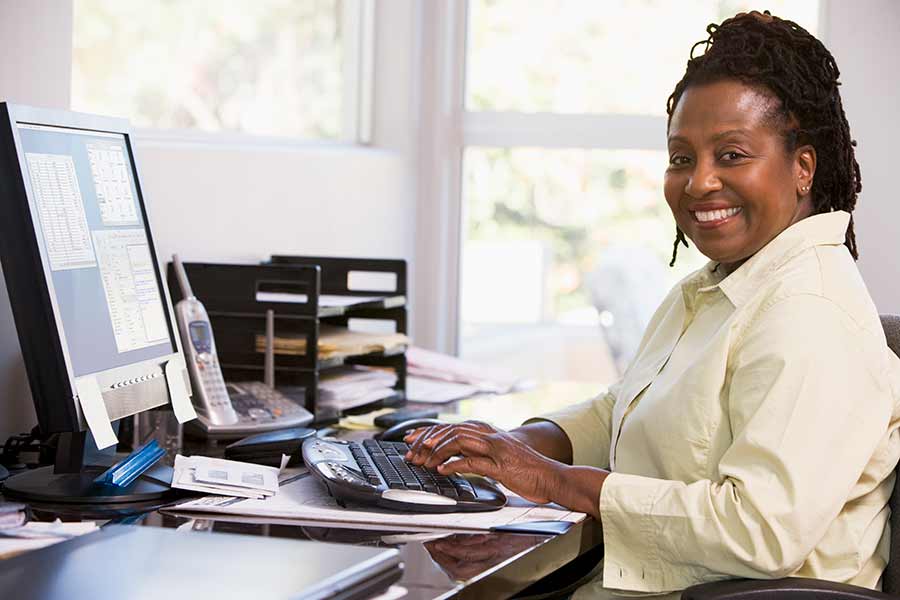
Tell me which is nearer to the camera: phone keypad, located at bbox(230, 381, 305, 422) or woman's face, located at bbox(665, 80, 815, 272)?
woman's face, located at bbox(665, 80, 815, 272)

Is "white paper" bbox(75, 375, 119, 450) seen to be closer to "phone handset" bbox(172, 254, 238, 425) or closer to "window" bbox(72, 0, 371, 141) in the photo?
"phone handset" bbox(172, 254, 238, 425)

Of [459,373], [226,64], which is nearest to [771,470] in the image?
[459,373]

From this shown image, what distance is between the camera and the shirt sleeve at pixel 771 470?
1.35 metres

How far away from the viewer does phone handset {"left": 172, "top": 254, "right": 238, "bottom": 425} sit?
1.92 meters

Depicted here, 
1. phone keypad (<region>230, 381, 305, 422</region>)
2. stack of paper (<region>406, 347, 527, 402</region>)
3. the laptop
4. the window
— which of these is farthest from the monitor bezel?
stack of paper (<region>406, 347, 527, 402</region>)

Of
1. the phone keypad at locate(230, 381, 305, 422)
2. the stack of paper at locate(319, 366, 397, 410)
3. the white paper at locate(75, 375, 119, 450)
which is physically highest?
the white paper at locate(75, 375, 119, 450)

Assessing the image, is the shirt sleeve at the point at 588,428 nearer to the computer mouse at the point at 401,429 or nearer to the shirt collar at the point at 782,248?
the computer mouse at the point at 401,429

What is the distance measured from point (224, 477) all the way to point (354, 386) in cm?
77

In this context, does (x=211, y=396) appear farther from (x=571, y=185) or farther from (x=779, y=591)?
(x=571, y=185)

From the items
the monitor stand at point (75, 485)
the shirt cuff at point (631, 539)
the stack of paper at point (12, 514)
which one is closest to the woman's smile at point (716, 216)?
the shirt cuff at point (631, 539)

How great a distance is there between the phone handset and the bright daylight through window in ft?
4.86

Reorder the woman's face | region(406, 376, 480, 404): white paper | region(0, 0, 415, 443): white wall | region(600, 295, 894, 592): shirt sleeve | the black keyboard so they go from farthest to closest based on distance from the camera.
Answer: region(406, 376, 480, 404): white paper → region(0, 0, 415, 443): white wall → the woman's face → the black keyboard → region(600, 295, 894, 592): shirt sleeve

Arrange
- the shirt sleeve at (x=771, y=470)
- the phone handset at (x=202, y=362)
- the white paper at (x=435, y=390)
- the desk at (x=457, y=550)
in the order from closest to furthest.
→ the desk at (x=457, y=550) → the shirt sleeve at (x=771, y=470) → the phone handset at (x=202, y=362) → the white paper at (x=435, y=390)

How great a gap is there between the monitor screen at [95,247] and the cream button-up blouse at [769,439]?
66cm
